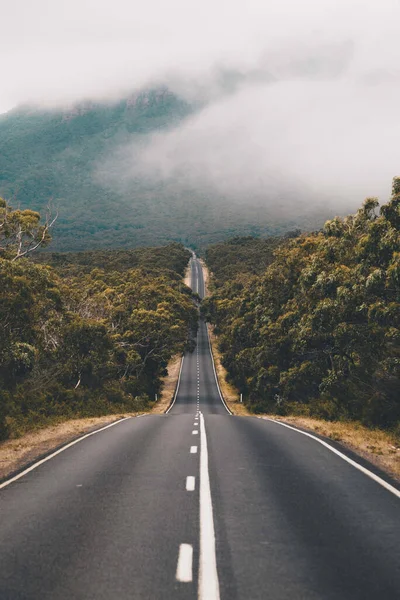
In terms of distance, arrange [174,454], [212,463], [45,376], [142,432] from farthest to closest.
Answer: [45,376]
[142,432]
[174,454]
[212,463]

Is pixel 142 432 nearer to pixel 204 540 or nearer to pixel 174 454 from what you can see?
pixel 174 454

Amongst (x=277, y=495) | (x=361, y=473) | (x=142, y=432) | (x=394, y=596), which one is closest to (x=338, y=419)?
(x=142, y=432)

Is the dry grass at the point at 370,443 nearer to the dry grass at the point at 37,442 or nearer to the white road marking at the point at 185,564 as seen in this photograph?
the white road marking at the point at 185,564

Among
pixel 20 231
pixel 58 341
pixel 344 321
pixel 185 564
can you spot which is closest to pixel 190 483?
pixel 185 564

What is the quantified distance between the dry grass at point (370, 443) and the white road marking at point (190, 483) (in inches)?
180

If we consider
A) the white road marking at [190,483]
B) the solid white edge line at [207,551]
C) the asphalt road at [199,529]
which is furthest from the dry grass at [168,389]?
the solid white edge line at [207,551]

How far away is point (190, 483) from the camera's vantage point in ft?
29.2

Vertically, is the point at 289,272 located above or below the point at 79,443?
above

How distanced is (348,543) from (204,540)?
6.58 feet

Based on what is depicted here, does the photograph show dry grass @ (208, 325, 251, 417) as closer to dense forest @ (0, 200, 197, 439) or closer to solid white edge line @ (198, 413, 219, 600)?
dense forest @ (0, 200, 197, 439)

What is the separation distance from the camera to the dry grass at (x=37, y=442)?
1166 centimetres

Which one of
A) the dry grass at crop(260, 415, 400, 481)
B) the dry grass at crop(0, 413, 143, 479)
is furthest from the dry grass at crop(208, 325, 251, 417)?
the dry grass at crop(0, 413, 143, 479)

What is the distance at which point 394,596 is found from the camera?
15.1ft

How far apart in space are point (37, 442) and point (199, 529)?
415 inches
